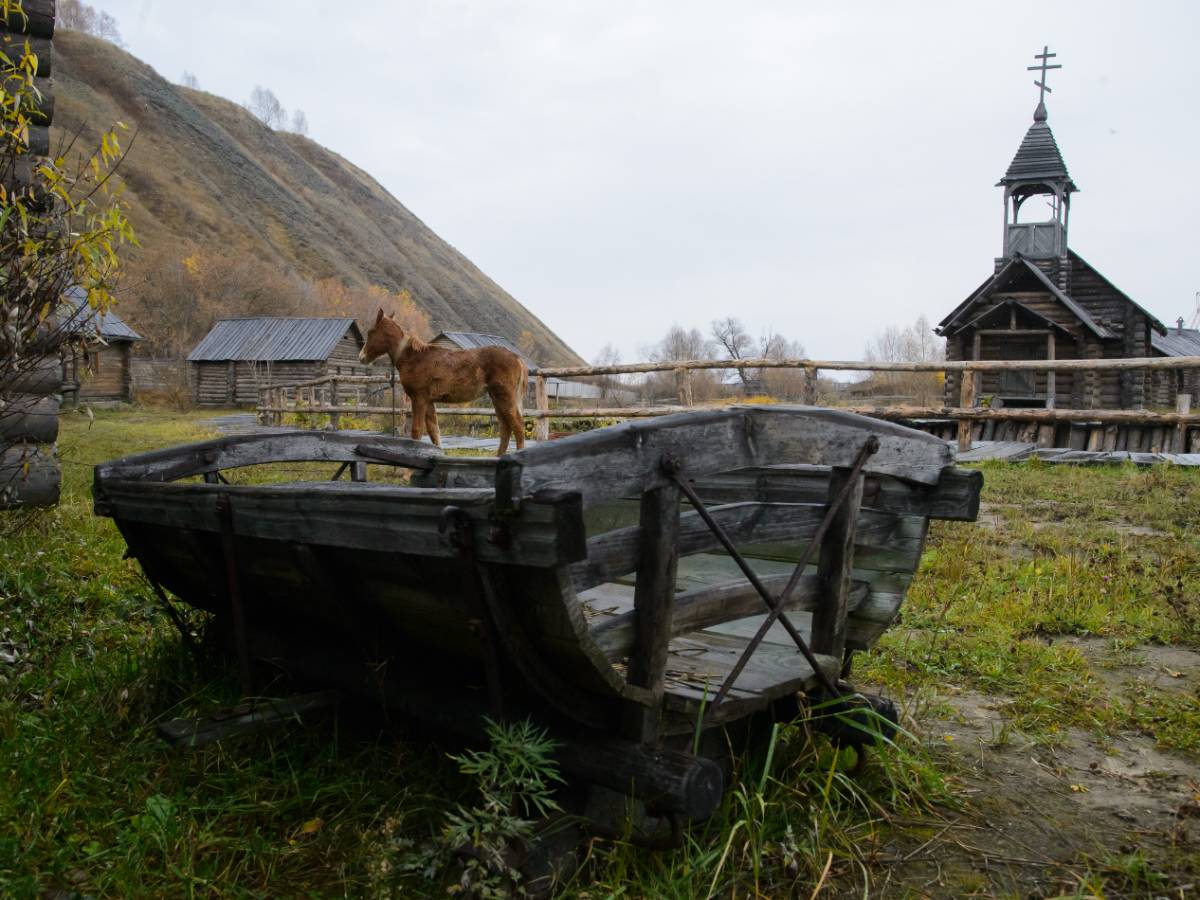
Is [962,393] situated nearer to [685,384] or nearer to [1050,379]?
[685,384]

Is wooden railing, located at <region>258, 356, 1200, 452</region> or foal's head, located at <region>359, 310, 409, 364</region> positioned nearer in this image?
foal's head, located at <region>359, 310, 409, 364</region>

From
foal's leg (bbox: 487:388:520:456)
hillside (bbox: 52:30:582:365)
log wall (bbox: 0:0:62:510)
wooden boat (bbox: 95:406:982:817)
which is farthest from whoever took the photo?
hillside (bbox: 52:30:582:365)

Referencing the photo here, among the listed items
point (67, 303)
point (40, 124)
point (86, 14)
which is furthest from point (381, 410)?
point (86, 14)

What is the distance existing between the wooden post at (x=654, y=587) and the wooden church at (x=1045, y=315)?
23.3m

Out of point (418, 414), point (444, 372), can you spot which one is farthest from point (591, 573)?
point (418, 414)

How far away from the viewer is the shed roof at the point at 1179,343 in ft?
107

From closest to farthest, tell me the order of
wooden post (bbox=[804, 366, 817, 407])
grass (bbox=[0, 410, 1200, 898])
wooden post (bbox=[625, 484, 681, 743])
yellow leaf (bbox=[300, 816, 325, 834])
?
wooden post (bbox=[625, 484, 681, 743]), grass (bbox=[0, 410, 1200, 898]), yellow leaf (bbox=[300, 816, 325, 834]), wooden post (bbox=[804, 366, 817, 407])

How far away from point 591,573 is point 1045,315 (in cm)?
2502

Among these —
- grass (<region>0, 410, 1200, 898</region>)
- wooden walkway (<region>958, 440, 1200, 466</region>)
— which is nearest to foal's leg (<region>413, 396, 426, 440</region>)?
grass (<region>0, 410, 1200, 898</region>)

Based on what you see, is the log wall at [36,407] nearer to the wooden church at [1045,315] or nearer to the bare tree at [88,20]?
the wooden church at [1045,315]

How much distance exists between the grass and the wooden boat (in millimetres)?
247

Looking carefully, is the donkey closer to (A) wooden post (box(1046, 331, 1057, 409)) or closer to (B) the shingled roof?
(A) wooden post (box(1046, 331, 1057, 409))

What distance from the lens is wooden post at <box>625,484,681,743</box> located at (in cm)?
219

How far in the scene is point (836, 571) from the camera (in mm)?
2822
